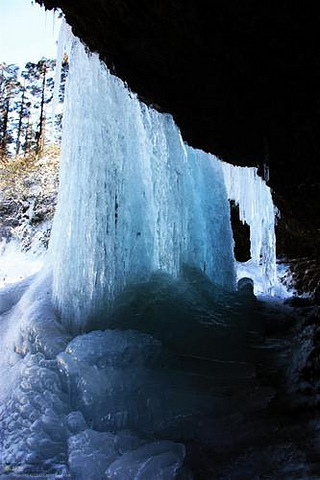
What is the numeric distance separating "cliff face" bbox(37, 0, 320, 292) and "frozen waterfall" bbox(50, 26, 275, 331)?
48 centimetres

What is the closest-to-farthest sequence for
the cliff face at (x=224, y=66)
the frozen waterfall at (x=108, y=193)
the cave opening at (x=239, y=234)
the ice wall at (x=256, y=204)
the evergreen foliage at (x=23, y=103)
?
the cliff face at (x=224, y=66) < the frozen waterfall at (x=108, y=193) < the ice wall at (x=256, y=204) < the cave opening at (x=239, y=234) < the evergreen foliage at (x=23, y=103)

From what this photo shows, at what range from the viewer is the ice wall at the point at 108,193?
4.39 metres

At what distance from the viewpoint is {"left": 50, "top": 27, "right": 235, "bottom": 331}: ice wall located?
439 cm

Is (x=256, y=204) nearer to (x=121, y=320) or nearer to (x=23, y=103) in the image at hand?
(x=121, y=320)

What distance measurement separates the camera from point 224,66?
337cm

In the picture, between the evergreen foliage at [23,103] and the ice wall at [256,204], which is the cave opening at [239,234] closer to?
the ice wall at [256,204]

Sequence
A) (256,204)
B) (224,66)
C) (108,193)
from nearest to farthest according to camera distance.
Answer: (224,66), (108,193), (256,204)

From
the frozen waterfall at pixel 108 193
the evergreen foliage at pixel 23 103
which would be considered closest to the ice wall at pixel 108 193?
the frozen waterfall at pixel 108 193

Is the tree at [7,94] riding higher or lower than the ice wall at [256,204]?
higher

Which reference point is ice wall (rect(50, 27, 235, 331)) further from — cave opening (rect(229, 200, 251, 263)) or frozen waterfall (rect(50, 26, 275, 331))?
cave opening (rect(229, 200, 251, 263))

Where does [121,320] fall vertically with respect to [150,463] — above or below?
above

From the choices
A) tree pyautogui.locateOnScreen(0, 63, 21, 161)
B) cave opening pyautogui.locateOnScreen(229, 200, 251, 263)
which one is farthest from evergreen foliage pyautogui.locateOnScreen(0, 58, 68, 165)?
cave opening pyautogui.locateOnScreen(229, 200, 251, 263)

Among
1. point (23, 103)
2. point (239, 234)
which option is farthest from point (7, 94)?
point (239, 234)

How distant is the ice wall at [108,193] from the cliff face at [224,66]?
46 cm
